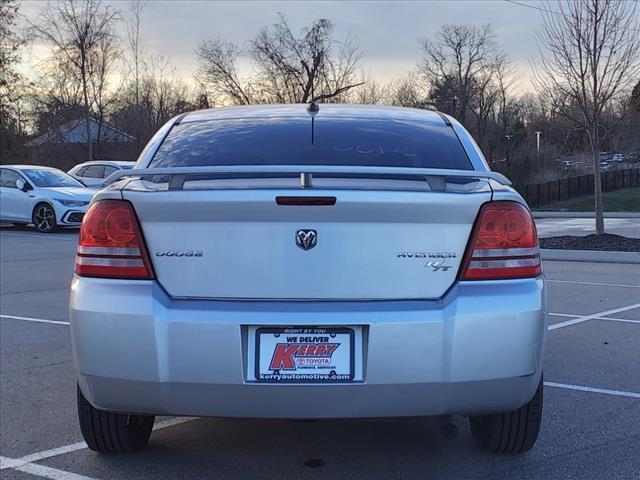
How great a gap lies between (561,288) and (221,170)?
7527 mm

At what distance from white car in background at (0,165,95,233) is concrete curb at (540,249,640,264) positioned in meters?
10.1

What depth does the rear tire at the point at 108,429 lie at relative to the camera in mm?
3540

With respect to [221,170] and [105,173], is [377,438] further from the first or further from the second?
[105,173]

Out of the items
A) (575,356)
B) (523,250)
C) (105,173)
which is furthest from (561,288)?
(105,173)

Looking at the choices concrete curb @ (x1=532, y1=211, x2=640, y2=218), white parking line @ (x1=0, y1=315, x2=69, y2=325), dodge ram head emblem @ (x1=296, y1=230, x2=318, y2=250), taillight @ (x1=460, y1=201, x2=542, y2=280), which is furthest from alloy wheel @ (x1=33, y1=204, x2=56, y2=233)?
concrete curb @ (x1=532, y1=211, x2=640, y2=218)

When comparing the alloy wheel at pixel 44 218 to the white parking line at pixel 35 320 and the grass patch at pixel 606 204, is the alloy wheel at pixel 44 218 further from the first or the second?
the grass patch at pixel 606 204

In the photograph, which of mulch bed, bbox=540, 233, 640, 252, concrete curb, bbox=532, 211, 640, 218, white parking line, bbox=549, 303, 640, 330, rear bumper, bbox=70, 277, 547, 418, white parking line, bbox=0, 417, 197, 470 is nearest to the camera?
rear bumper, bbox=70, 277, 547, 418

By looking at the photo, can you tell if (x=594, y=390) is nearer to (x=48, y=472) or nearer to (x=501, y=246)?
(x=501, y=246)

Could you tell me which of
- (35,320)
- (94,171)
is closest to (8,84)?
(94,171)

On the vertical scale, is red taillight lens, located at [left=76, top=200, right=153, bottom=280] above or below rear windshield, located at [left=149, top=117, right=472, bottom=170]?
below

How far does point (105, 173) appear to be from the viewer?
21547 millimetres

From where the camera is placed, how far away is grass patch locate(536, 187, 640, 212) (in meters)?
33.1

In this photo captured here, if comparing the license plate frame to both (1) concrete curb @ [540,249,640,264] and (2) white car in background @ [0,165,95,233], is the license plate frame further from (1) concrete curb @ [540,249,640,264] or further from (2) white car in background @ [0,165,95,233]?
(2) white car in background @ [0,165,95,233]

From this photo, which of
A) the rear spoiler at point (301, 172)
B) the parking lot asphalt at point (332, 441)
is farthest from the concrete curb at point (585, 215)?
the rear spoiler at point (301, 172)
